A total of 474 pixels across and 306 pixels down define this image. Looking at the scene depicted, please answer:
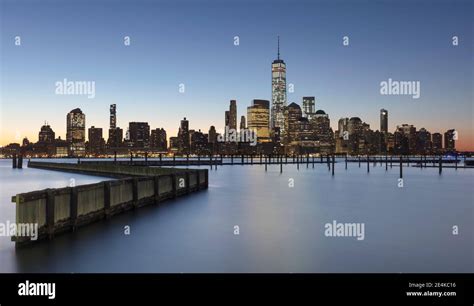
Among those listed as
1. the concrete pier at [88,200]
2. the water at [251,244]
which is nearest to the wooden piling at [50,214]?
the concrete pier at [88,200]

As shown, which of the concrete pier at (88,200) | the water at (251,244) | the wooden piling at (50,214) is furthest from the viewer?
the wooden piling at (50,214)

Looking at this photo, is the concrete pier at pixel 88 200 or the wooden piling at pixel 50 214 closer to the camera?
the concrete pier at pixel 88 200

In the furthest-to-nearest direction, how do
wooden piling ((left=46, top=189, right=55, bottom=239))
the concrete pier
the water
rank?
1. wooden piling ((left=46, top=189, right=55, bottom=239))
2. the concrete pier
3. the water

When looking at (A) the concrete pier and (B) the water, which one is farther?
(A) the concrete pier

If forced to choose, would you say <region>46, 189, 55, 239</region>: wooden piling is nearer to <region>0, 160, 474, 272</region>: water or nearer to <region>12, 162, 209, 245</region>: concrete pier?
<region>12, 162, 209, 245</region>: concrete pier

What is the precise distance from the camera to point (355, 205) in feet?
124

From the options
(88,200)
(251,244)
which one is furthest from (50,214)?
(251,244)

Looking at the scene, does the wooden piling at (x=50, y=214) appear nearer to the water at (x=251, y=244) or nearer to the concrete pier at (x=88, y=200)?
the concrete pier at (x=88, y=200)

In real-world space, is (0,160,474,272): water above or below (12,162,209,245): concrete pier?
below

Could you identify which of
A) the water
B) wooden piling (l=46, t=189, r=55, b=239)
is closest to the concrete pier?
wooden piling (l=46, t=189, r=55, b=239)

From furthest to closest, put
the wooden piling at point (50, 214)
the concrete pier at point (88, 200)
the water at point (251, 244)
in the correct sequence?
the wooden piling at point (50, 214)
the concrete pier at point (88, 200)
the water at point (251, 244)
